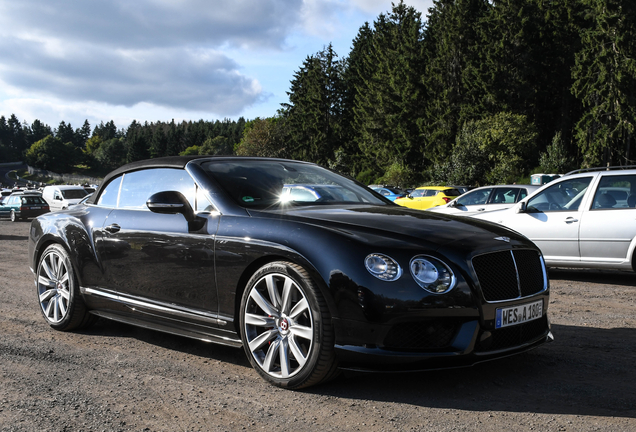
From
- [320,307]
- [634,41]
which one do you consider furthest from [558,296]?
[634,41]

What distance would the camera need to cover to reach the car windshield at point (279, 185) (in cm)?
433

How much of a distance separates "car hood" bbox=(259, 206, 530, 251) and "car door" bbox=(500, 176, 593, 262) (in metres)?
4.78

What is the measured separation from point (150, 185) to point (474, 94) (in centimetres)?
5556

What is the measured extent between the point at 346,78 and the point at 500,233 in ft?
250

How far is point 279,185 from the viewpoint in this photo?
449 centimetres

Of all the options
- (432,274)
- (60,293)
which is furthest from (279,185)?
(60,293)

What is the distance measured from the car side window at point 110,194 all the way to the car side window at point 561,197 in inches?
242

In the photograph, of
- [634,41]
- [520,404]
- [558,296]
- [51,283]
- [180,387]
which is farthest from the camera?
[634,41]

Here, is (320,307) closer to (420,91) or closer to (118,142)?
(420,91)

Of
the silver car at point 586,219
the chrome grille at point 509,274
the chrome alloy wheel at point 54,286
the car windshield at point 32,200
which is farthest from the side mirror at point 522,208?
the car windshield at point 32,200

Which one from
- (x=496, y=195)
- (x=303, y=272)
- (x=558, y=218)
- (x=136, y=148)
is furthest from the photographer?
(x=136, y=148)

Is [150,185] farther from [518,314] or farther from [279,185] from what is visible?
[518,314]

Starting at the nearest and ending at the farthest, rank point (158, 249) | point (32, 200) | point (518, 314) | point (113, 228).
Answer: point (518, 314), point (158, 249), point (113, 228), point (32, 200)

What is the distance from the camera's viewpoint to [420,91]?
2482 inches
